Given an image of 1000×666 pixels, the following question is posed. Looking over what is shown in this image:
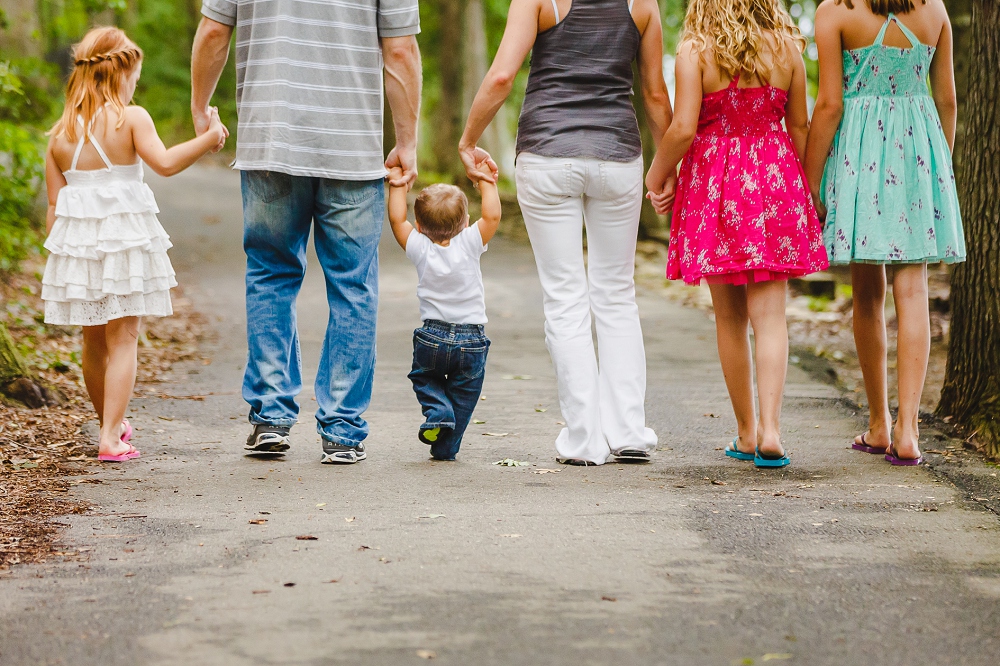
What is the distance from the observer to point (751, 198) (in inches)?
185

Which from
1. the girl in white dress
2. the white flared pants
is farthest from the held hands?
the girl in white dress

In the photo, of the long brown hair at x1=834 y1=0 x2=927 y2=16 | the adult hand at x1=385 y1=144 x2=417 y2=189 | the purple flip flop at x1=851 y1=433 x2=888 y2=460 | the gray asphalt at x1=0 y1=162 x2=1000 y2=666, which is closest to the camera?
the gray asphalt at x1=0 y1=162 x2=1000 y2=666

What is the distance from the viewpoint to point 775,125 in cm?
472

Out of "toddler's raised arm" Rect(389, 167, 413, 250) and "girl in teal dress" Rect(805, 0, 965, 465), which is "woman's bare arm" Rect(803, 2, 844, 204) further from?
"toddler's raised arm" Rect(389, 167, 413, 250)

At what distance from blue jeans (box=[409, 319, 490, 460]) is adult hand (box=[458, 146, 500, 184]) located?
63cm

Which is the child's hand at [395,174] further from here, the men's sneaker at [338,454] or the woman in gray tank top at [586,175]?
the men's sneaker at [338,454]

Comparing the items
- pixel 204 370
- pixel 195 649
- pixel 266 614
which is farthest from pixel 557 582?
pixel 204 370

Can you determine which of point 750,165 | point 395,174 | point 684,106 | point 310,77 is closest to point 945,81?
point 750,165

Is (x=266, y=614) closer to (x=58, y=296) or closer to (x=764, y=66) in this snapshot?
(x=58, y=296)

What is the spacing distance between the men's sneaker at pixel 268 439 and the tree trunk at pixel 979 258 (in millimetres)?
3144

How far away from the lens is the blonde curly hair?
4.56 metres

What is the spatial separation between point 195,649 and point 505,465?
88.0 inches

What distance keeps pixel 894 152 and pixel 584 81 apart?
1.35m

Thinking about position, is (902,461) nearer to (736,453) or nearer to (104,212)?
(736,453)
